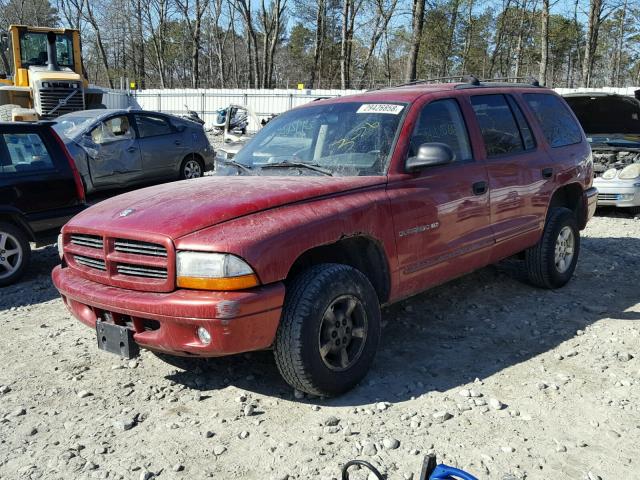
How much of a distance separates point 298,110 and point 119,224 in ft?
6.57

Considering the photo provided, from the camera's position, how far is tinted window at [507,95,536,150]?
5.27m

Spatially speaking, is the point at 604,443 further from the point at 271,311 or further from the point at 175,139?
the point at 175,139

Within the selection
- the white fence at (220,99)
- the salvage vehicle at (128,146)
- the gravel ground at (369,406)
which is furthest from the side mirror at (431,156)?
the white fence at (220,99)

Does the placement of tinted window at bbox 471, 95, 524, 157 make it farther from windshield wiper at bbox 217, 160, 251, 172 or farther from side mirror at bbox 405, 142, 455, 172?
windshield wiper at bbox 217, 160, 251, 172

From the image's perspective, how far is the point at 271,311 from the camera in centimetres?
326

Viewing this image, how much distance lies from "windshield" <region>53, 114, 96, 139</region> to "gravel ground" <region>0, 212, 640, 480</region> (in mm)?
5514

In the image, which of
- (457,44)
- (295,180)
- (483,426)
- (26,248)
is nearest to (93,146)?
(26,248)

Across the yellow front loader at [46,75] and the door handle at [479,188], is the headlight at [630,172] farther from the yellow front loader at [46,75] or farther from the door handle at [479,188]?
the yellow front loader at [46,75]

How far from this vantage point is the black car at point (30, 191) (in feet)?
20.4

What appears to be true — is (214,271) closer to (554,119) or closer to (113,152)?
(554,119)

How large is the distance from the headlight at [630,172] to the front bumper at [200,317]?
792cm

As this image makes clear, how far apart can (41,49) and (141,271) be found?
18101mm

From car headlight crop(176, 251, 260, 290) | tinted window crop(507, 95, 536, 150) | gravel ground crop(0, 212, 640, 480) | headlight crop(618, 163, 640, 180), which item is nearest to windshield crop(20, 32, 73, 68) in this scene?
gravel ground crop(0, 212, 640, 480)

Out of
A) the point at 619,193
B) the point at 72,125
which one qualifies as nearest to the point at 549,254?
the point at 619,193
